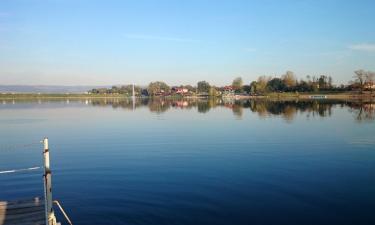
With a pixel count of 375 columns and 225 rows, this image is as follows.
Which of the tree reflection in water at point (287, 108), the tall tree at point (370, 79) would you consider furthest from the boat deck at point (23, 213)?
the tall tree at point (370, 79)

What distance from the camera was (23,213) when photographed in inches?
489

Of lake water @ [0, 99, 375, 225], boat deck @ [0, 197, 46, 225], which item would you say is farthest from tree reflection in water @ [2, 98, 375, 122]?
boat deck @ [0, 197, 46, 225]

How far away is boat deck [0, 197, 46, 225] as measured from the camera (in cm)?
1177

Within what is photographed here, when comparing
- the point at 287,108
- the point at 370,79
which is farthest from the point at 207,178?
the point at 370,79

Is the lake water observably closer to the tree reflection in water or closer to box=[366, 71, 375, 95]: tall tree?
the tree reflection in water

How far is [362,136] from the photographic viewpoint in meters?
33.2

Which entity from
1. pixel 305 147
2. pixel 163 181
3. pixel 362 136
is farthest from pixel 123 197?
pixel 362 136

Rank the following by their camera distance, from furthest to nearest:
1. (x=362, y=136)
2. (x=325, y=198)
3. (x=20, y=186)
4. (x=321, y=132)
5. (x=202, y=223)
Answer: (x=321, y=132) → (x=362, y=136) → (x=20, y=186) → (x=325, y=198) → (x=202, y=223)

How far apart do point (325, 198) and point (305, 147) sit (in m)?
12.9

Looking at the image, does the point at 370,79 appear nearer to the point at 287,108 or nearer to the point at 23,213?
the point at 287,108

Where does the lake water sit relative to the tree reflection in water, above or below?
below

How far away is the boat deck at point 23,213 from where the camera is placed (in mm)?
11766

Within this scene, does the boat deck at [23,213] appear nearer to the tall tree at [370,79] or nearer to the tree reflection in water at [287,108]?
the tree reflection in water at [287,108]

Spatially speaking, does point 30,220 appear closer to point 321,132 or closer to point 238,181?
point 238,181
